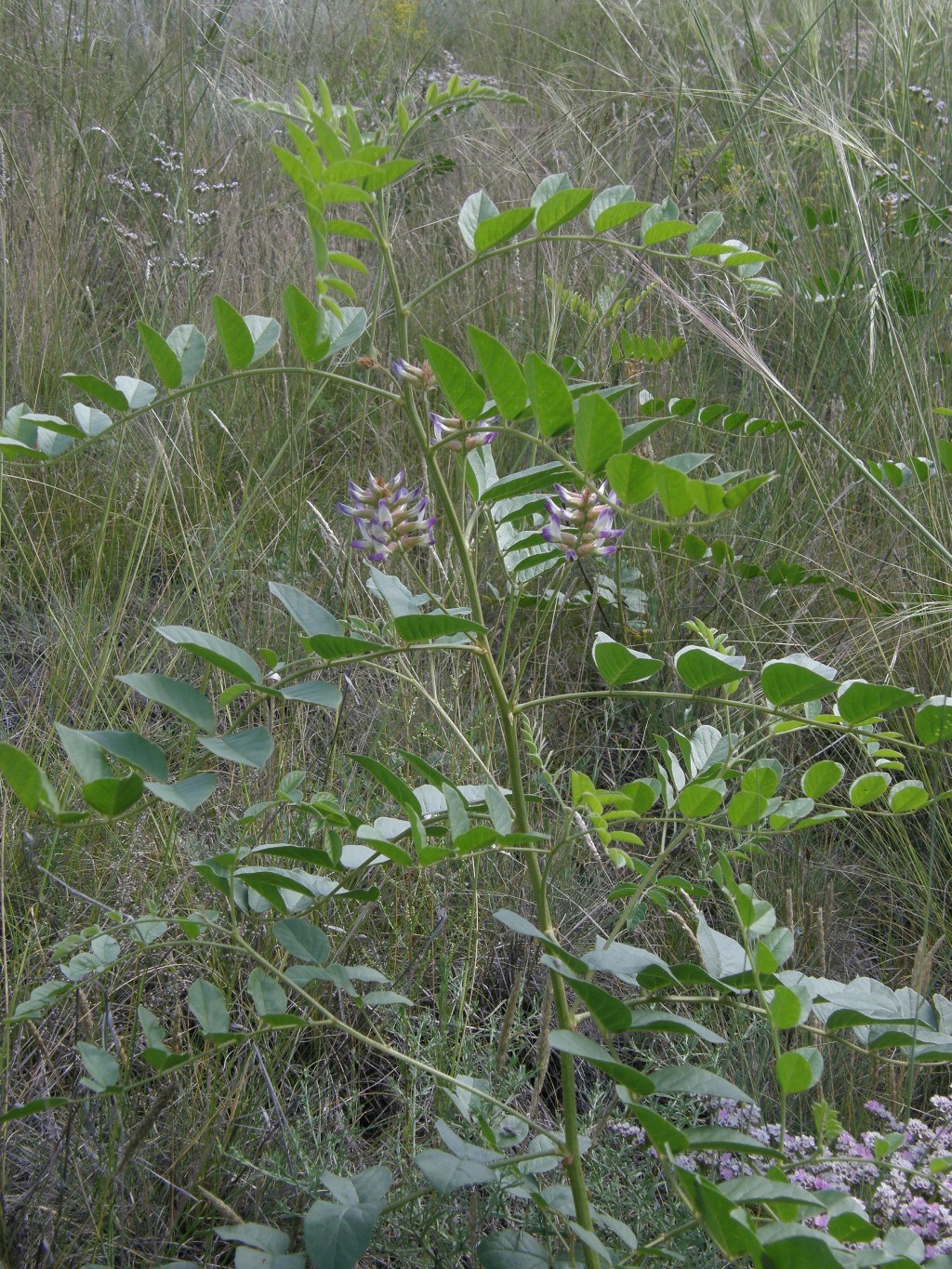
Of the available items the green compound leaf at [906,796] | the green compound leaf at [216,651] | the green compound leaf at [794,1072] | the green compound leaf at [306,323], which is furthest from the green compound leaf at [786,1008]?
the green compound leaf at [306,323]

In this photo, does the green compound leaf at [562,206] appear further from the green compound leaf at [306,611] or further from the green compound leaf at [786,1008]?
the green compound leaf at [786,1008]

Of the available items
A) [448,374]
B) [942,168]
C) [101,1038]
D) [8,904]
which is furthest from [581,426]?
[942,168]

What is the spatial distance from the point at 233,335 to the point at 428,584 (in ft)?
3.44

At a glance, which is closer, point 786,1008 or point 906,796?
point 786,1008

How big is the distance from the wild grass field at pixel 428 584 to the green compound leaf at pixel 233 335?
0.07m

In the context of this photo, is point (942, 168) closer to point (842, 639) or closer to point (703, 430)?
point (703, 430)

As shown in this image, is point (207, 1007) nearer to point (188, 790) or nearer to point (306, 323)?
point (188, 790)

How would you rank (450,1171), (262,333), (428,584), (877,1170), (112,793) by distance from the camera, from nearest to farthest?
(112,793)
(450,1171)
(262,333)
(877,1170)
(428,584)

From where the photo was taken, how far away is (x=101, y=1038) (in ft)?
3.50

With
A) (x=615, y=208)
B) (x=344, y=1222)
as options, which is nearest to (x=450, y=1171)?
(x=344, y=1222)

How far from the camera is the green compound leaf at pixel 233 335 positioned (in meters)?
0.64

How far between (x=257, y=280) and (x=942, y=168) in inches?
63.6

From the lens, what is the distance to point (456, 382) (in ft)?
2.03

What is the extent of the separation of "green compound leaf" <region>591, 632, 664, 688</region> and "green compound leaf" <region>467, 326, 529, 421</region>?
15 cm
